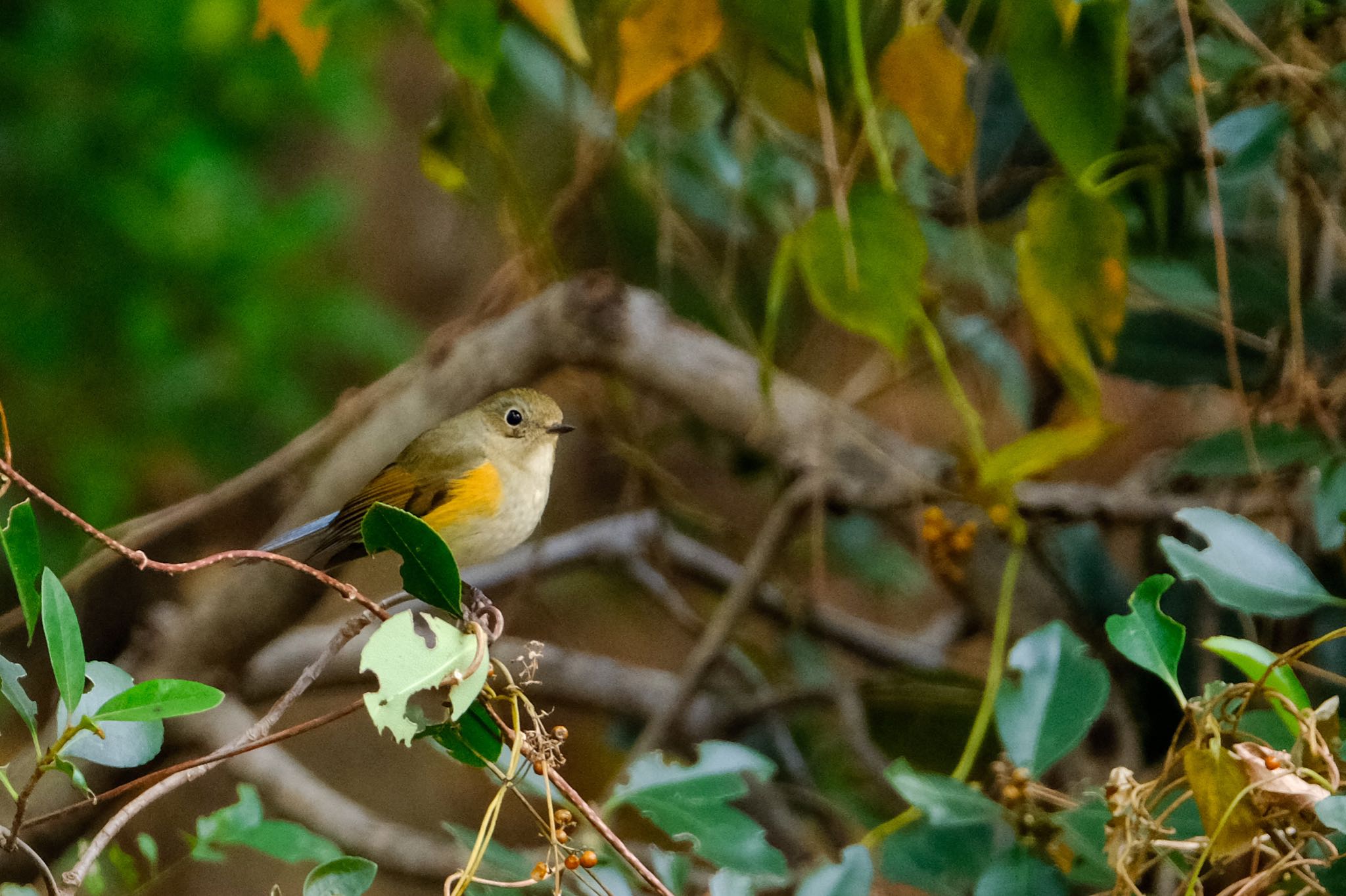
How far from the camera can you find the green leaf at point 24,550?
436 millimetres

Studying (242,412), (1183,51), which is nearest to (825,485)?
(1183,51)

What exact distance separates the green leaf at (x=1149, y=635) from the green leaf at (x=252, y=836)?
490mm

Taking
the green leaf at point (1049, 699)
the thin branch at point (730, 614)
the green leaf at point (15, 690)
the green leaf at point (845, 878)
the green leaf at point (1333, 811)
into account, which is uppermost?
the green leaf at point (15, 690)

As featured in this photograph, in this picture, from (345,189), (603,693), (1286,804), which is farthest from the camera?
(345,189)

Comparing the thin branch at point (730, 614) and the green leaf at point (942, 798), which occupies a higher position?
the green leaf at point (942, 798)

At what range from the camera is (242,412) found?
1184 mm

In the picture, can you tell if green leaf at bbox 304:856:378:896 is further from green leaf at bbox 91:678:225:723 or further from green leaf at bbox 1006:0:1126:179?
green leaf at bbox 1006:0:1126:179

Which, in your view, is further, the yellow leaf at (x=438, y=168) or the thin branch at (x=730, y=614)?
the thin branch at (x=730, y=614)

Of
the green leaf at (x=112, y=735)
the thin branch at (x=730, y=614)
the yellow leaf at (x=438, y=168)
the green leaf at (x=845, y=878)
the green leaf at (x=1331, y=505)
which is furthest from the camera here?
the thin branch at (x=730, y=614)

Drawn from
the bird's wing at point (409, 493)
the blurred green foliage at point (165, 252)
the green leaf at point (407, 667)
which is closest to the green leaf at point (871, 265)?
the bird's wing at point (409, 493)

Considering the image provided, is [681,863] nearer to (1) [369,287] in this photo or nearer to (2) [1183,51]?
(2) [1183,51]

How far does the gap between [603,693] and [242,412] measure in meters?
0.48

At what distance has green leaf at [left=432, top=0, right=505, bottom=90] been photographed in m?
0.74

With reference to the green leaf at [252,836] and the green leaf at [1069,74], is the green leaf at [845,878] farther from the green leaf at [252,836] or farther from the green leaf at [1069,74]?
the green leaf at [1069,74]
